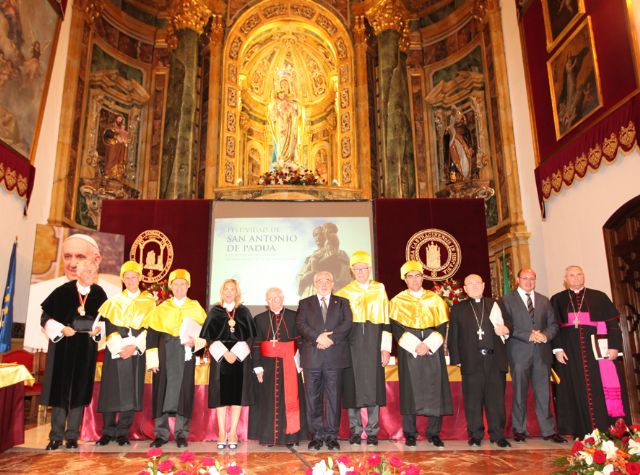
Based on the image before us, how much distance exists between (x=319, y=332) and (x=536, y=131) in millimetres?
6872

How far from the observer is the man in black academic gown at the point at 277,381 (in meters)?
5.08

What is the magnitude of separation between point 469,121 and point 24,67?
30.1 feet

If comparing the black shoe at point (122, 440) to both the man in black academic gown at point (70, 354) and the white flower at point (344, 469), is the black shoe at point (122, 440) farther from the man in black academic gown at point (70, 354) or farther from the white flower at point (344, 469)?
the white flower at point (344, 469)

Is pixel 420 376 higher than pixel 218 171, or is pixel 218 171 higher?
pixel 218 171

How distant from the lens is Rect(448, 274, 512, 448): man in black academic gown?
5.11 meters

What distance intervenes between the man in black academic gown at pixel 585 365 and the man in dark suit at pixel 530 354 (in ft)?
0.66

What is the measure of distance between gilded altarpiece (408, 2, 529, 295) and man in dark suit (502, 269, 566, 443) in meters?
4.58

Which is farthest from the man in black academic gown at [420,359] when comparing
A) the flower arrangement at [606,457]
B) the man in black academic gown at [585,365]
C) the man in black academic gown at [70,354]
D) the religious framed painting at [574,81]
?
the religious framed painting at [574,81]

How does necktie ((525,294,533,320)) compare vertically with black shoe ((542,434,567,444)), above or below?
above

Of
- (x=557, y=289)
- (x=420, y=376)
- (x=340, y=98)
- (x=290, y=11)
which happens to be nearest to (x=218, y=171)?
(x=340, y=98)

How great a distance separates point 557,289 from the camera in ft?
30.2

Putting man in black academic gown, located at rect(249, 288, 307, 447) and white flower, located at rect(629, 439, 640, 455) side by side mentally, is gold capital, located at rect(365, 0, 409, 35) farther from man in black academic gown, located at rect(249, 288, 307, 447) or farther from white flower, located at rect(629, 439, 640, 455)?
white flower, located at rect(629, 439, 640, 455)

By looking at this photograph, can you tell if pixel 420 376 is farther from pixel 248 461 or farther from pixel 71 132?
pixel 71 132

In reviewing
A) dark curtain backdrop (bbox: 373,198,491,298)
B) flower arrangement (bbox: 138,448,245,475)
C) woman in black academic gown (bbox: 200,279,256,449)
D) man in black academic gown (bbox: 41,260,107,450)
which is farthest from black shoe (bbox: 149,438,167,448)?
dark curtain backdrop (bbox: 373,198,491,298)
